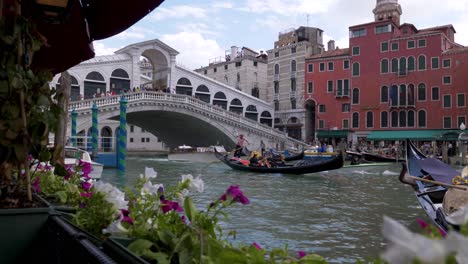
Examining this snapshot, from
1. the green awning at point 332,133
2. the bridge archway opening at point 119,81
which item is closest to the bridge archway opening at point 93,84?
the bridge archway opening at point 119,81

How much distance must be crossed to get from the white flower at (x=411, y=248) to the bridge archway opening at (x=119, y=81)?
23.3 m

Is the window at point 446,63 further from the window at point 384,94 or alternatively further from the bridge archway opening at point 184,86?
the bridge archway opening at point 184,86

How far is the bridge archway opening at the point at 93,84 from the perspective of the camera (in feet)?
72.6

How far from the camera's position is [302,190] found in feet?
29.5

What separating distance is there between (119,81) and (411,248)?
2386 cm

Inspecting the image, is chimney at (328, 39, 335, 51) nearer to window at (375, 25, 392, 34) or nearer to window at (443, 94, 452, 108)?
window at (375, 25, 392, 34)

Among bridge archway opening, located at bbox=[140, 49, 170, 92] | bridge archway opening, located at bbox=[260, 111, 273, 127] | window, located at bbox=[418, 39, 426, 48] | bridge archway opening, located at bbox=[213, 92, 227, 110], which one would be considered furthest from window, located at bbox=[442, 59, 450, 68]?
bridge archway opening, located at bbox=[140, 49, 170, 92]

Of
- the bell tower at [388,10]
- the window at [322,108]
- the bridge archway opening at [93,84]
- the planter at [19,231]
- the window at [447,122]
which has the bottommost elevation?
the planter at [19,231]

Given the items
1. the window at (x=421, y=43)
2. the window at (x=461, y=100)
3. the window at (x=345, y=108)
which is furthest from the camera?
the window at (x=345, y=108)

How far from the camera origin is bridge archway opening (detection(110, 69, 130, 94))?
22969 mm

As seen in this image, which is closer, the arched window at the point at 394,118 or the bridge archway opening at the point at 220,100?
the arched window at the point at 394,118

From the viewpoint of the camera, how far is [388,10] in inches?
993

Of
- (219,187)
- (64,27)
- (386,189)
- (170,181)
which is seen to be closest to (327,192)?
(386,189)

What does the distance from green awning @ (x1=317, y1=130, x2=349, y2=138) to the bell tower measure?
278 inches
